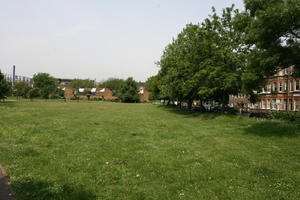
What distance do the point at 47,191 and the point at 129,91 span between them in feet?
309

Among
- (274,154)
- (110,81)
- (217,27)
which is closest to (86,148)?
(274,154)

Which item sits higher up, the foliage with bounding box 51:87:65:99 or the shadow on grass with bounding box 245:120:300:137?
the foliage with bounding box 51:87:65:99

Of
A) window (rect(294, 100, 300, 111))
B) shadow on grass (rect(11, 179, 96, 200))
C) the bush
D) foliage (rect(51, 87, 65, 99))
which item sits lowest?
shadow on grass (rect(11, 179, 96, 200))

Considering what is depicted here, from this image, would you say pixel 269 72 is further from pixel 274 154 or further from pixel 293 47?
pixel 274 154

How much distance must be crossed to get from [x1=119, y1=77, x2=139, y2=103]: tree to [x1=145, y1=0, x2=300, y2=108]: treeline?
5741 centimetres

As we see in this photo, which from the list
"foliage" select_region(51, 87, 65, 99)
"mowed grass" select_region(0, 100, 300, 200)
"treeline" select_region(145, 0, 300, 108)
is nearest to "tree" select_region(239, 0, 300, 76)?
"treeline" select_region(145, 0, 300, 108)

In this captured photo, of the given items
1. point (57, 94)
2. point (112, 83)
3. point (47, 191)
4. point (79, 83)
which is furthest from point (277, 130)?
point (112, 83)

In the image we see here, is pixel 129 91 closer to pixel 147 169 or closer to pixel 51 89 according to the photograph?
pixel 51 89

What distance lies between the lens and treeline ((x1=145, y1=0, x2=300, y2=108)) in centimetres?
1300

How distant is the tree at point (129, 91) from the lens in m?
99.2

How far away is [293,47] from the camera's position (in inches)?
526

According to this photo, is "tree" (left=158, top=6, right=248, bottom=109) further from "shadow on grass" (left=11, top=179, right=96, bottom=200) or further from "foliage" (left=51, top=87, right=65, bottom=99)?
"foliage" (left=51, top=87, right=65, bottom=99)

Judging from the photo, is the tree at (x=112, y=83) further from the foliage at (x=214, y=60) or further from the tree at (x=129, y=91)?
the foliage at (x=214, y=60)

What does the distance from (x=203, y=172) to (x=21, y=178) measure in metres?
5.27
